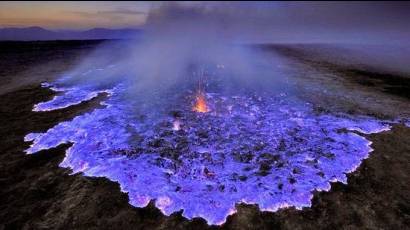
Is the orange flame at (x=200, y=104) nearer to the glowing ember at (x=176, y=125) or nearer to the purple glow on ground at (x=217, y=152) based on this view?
the purple glow on ground at (x=217, y=152)

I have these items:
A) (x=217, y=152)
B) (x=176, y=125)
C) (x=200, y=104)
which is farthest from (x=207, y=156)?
(x=200, y=104)

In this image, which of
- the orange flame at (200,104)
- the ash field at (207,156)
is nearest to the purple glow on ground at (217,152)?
the ash field at (207,156)

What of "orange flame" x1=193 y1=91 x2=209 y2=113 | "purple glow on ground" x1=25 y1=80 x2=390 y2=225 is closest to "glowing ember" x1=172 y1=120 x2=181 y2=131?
"purple glow on ground" x1=25 y1=80 x2=390 y2=225

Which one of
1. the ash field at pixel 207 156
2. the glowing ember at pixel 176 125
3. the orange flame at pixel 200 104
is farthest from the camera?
the orange flame at pixel 200 104

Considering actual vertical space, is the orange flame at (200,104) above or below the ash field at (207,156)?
above

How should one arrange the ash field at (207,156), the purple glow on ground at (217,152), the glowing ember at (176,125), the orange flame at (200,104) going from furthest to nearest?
the orange flame at (200,104)
the glowing ember at (176,125)
the purple glow on ground at (217,152)
the ash field at (207,156)

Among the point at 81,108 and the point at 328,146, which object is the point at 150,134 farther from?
the point at 328,146

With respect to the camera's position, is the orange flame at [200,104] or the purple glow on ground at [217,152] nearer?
the purple glow on ground at [217,152]
